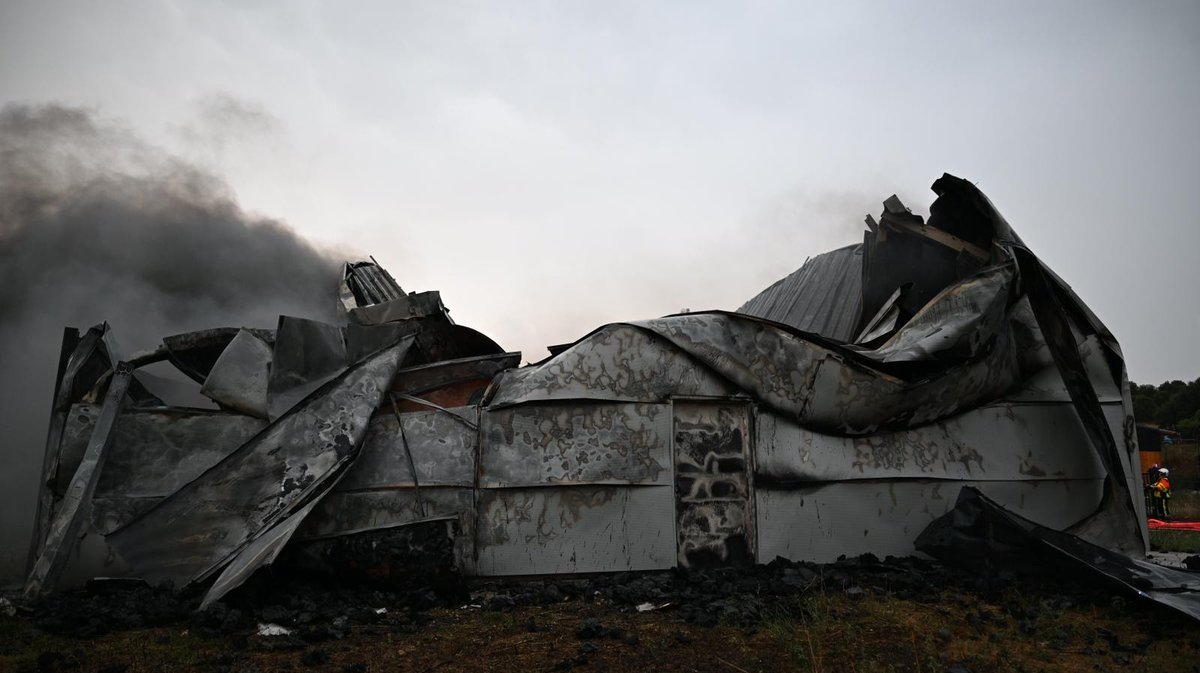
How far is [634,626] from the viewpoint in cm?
442

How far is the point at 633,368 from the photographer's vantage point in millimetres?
5852

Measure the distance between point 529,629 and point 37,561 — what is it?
3649 millimetres

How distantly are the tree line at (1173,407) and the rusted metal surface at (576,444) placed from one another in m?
29.0

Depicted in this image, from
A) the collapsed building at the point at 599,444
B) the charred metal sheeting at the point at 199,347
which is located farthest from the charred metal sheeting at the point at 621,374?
the charred metal sheeting at the point at 199,347

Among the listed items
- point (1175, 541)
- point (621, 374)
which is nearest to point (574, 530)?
point (621, 374)

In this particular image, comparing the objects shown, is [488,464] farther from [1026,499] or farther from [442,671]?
[1026,499]

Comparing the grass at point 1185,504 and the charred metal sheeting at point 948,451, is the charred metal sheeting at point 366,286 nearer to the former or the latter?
the charred metal sheeting at point 948,451

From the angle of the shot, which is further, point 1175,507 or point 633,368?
point 1175,507

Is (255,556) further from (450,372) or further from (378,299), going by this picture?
(378,299)

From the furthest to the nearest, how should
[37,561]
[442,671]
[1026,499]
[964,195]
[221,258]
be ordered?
[221,258]
[964,195]
[1026,499]
[37,561]
[442,671]

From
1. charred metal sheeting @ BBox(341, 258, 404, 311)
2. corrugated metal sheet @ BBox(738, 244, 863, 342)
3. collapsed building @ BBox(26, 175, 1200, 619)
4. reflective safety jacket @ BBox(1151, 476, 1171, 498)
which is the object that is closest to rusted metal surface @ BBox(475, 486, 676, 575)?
collapsed building @ BBox(26, 175, 1200, 619)

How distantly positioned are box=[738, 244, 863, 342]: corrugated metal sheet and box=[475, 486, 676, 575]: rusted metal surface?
3.85 metres

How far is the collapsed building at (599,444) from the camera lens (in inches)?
214

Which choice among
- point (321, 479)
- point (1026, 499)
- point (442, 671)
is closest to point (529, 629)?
point (442, 671)
